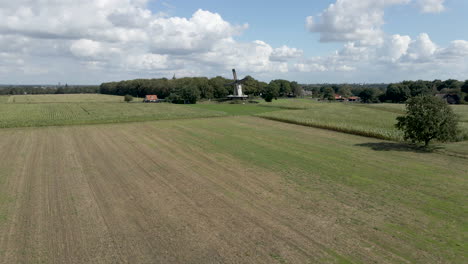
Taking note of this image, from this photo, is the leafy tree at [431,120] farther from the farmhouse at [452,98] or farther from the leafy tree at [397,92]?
the leafy tree at [397,92]

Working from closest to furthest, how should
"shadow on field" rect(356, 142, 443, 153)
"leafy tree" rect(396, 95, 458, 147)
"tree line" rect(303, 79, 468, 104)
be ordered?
"leafy tree" rect(396, 95, 458, 147) < "shadow on field" rect(356, 142, 443, 153) < "tree line" rect(303, 79, 468, 104)

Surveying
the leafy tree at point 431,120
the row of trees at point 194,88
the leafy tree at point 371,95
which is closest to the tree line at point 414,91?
the leafy tree at point 371,95

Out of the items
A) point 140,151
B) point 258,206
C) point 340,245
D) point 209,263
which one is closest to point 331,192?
point 258,206

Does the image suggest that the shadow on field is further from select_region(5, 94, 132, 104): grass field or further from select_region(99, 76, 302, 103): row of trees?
select_region(5, 94, 132, 104): grass field

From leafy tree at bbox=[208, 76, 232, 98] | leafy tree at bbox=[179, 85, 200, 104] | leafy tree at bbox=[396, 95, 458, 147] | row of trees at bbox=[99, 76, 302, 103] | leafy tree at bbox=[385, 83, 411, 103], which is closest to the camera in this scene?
leafy tree at bbox=[396, 95, 458, 147]

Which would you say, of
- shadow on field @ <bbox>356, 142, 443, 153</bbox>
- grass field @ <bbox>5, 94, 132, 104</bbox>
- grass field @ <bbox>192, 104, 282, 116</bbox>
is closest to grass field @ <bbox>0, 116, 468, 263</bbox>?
shadow on field @ <bbox>356, 142, 443, 153</bbox>

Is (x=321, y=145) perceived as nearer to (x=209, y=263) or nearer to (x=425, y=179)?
(x=425, y=179)
